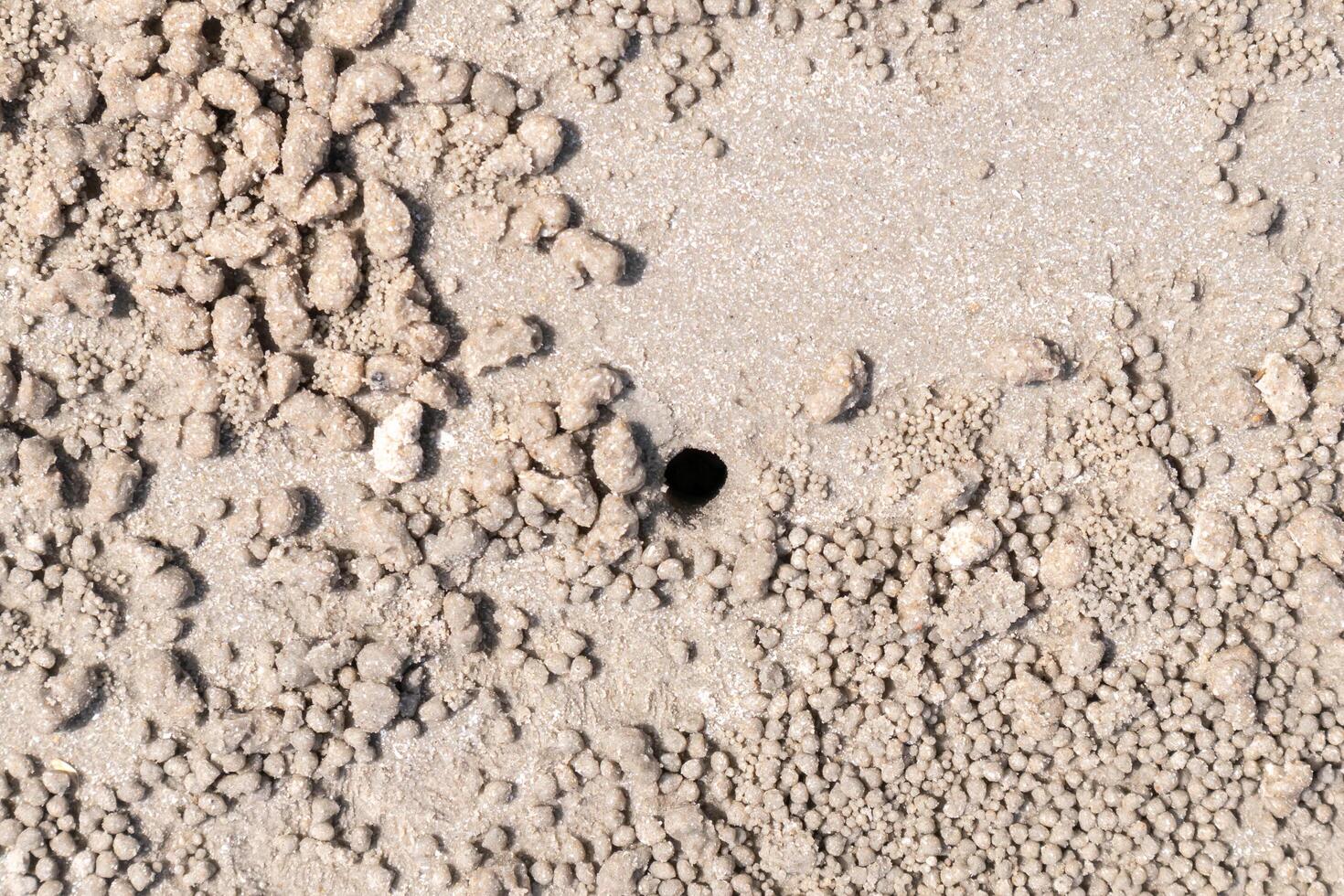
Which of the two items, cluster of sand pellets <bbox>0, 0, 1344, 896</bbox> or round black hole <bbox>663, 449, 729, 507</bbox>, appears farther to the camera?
round black hole <bbox>663, 449, 729, 507</bbox>

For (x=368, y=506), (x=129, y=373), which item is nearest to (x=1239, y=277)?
(x=368, y=506)

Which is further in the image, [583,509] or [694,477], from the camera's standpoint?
[694,477]

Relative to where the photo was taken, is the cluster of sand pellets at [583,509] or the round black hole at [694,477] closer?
the cluster of sand pellets at [583,509]

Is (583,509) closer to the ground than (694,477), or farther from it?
farther from it
